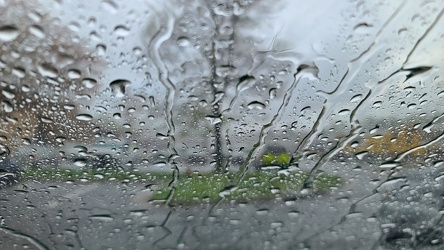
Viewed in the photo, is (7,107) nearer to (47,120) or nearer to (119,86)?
(47,120)

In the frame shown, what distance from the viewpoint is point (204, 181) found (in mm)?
3852

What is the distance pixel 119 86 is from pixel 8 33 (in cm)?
74

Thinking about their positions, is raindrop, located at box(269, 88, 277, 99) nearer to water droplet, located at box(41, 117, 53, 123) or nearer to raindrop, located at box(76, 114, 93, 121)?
raindrop, located at box(76, 114, 93, 121)

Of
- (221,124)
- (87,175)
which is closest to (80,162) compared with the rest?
(87,175)

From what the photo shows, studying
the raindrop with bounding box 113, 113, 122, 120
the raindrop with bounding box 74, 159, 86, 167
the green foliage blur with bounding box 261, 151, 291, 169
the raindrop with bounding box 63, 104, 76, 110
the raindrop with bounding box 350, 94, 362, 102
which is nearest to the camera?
the raindrop with bounding box 63, 104, 76, 110

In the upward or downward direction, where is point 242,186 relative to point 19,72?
downward

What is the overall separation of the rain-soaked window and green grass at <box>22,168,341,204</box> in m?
0.01

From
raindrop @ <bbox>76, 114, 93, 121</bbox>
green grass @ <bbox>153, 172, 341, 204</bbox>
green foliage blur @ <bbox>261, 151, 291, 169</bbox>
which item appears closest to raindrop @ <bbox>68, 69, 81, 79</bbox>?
raindrop @ <bbox>76, 114, 93, 121</bbox>

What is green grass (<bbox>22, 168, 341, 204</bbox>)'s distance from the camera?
3707mm

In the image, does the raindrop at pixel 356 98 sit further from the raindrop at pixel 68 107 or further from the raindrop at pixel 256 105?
the raindrop at pixel 68 107

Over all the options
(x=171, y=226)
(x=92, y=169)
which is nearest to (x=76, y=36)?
(x=92, y=169)

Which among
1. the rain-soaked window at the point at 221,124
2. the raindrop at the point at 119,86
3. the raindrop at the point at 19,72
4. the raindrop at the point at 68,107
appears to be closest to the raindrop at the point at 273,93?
the rain-soaked window at the point at 221,124

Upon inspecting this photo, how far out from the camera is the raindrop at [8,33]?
2826mm

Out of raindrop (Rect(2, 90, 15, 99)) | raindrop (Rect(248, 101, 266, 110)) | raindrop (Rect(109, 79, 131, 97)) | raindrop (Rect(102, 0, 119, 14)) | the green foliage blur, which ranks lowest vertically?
the green foliage blur
